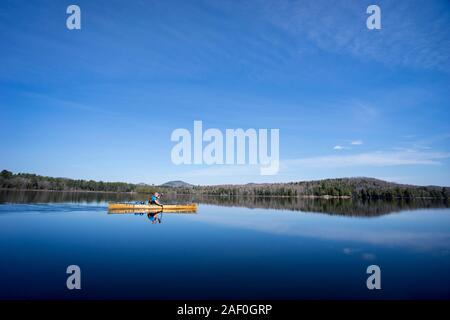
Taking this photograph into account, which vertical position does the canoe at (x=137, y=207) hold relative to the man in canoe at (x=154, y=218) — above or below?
above

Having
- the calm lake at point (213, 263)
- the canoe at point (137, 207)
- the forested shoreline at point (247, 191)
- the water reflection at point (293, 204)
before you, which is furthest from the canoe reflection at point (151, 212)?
the forested shoreline at point (247, 191)

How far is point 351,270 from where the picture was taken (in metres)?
12.4

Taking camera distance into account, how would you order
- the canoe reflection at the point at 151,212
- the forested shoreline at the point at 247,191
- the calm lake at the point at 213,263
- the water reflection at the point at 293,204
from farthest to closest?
the forested shoreline at the point at 247,191 → the water reflection at the point at 293,204 → the canoe reflection at the point at 151,212 → the calm lake at the point at 213,263

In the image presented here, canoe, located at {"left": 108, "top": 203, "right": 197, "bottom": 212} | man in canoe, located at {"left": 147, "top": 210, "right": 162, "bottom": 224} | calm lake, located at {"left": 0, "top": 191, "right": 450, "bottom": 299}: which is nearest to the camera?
calm lake, located at {"left": 0, "top": 191, "right": 450, "bottom": 299}

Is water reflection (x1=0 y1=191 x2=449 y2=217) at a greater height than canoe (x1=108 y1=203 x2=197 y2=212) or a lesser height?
lesser

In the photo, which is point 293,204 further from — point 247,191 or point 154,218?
point 247,191

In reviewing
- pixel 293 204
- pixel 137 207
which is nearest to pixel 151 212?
pixel 137 207

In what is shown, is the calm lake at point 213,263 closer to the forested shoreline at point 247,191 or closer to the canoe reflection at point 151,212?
the canoe reflection at point 151,212

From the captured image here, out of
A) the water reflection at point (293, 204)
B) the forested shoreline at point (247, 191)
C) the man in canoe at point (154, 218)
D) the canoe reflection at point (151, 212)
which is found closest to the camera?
the man in canoe at point (154, 218)

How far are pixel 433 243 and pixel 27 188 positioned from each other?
142 meters

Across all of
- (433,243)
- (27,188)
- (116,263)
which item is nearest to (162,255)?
(116,263)

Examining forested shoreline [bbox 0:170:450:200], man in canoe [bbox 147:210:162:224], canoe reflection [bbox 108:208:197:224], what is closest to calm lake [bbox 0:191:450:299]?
man in canoe [bbox 147:210:162:224]

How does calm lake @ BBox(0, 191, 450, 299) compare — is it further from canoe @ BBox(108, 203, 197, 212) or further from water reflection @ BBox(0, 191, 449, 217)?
water reflection @ BBox(0, 191, 449, 217)

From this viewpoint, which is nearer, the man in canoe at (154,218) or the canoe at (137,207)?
the man in canoe at (154,218)
